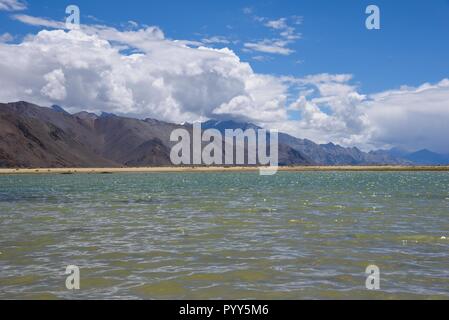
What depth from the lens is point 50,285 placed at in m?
14.5

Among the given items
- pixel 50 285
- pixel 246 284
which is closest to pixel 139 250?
pixel 50 285

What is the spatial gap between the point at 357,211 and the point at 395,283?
21.4 metres

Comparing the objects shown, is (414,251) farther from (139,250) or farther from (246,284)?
(139,250)

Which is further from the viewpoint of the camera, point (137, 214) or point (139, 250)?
point (137, 214)

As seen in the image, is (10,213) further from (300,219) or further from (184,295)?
(184,295)

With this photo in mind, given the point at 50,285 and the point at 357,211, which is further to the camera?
the point at 357,211

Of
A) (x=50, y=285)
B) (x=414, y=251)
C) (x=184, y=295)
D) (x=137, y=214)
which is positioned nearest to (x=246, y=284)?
(x=184, y=295)
